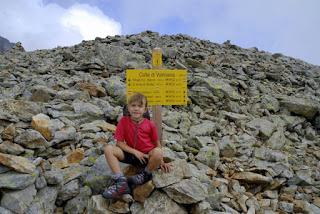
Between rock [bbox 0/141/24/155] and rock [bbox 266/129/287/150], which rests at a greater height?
rock [bbox 0/141/24/155]

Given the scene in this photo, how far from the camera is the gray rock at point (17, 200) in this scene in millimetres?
6547

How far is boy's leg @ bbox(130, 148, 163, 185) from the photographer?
682 cm

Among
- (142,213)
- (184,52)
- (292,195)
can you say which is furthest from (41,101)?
(184,52)

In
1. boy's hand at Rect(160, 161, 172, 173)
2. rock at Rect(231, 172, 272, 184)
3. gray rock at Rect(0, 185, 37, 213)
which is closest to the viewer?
gray rock at Rect(0, 185, 37, 213)

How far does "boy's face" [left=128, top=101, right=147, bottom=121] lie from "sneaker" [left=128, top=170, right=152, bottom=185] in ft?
3.31

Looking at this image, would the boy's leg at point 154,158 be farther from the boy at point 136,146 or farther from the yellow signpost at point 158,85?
the yellow signpost at point 158,85

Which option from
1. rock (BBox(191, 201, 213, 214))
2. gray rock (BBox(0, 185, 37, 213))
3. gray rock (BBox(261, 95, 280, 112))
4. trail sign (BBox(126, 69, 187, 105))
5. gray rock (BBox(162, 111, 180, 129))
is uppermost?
trail sign (BBox(126, 69, 187, 105))

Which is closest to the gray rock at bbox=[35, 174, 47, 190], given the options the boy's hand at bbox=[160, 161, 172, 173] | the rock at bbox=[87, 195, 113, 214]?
the rock at bbox=[87, 195, 113, 214]

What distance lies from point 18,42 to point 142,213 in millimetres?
22060

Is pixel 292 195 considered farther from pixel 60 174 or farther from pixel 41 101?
pixel 41 101

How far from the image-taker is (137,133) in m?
7.10

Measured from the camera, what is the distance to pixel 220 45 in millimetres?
24594

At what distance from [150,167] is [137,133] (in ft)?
2.18

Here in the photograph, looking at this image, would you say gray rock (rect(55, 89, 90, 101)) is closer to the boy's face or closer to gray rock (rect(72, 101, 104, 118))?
gray rock (rect(72, 101, 104, 118))
